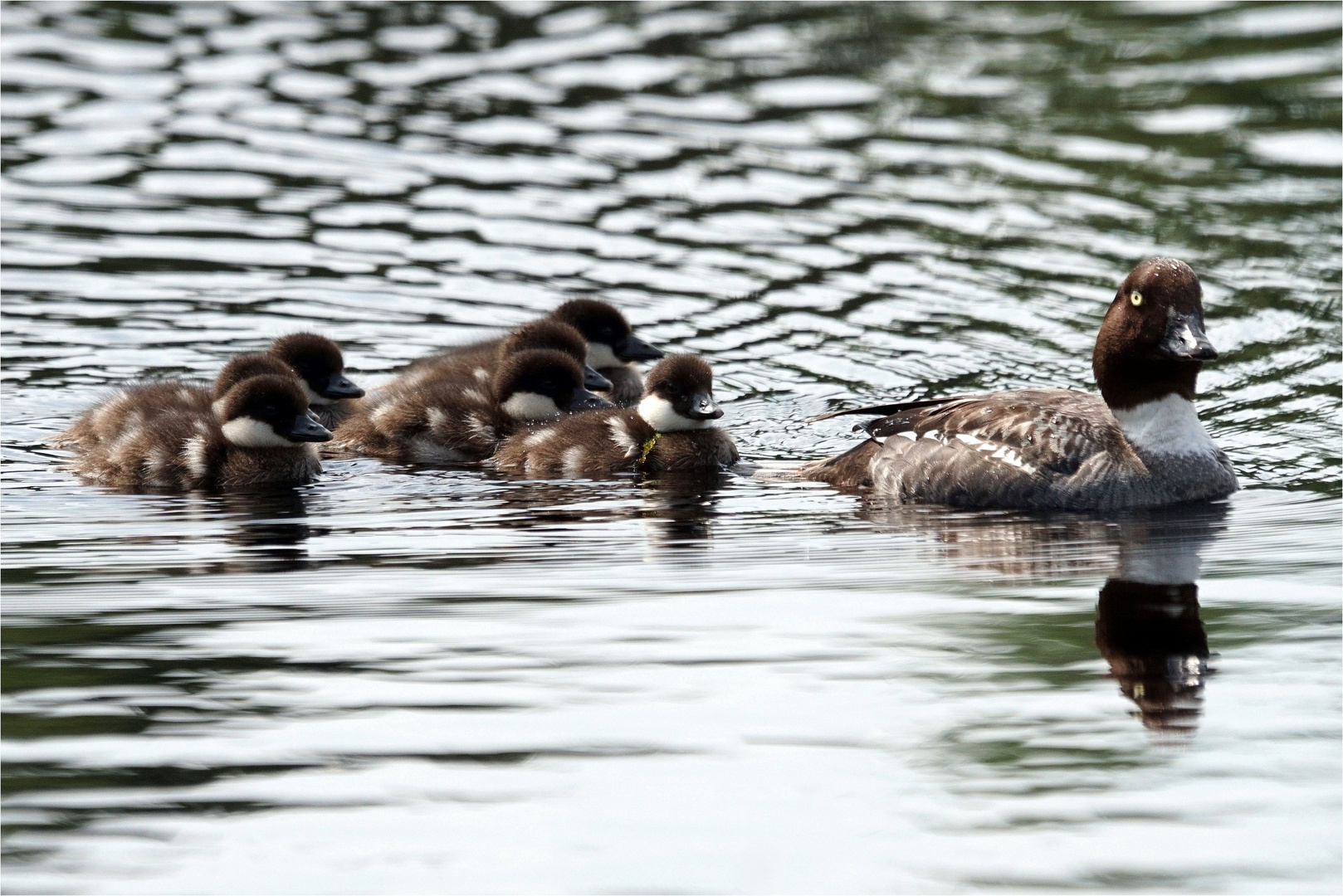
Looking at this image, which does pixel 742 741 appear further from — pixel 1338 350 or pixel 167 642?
pixel 1338 350

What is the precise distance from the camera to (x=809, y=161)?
40.9 ft

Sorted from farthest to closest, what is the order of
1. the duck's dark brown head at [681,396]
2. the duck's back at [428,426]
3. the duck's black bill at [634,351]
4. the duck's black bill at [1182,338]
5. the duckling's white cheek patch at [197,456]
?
the duck's black bill at [634,351], the duck's back at [428,426], the duck's dark brown head at [681,396], the duckling's white cheek patch at [197,456], the duck's black bill at [1182,338]

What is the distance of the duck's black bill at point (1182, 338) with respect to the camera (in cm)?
659

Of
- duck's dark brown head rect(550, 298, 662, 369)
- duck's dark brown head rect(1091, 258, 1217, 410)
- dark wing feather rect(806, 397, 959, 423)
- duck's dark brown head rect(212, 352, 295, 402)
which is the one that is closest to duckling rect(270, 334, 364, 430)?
duck's dark brown head rect(212, 352, 295, 402)

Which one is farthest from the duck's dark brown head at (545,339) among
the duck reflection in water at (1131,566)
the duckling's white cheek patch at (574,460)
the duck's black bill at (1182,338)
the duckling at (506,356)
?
the duck's black bill at (1182,338)

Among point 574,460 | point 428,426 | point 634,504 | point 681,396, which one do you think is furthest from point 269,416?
point 681,396

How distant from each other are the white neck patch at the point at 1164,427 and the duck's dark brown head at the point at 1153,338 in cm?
3

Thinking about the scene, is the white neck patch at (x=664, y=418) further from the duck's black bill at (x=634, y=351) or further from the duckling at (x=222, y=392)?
the duckling at (x=222, y=392)

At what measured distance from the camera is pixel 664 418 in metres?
7.55

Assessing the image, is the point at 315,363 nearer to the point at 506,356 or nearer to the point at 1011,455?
the point at 506,356

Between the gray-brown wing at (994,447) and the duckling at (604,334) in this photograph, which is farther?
the duckling at (604,334)

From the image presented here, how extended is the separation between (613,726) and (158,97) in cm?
1003

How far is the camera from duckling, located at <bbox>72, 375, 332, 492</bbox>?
7324 millimetres

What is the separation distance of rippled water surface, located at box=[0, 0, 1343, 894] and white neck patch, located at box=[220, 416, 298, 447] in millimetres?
297
